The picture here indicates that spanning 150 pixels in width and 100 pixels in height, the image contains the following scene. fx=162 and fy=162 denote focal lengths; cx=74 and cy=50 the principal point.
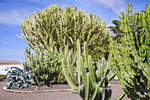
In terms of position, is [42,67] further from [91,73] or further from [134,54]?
[134,54]

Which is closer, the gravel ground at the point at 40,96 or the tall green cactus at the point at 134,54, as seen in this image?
the tall green cactus at the point at 134,54

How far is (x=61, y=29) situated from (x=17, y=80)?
15.4ft

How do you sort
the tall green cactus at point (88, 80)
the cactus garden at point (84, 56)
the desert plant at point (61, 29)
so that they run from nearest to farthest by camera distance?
the cactus garden at point (84, 56), the tall green cactus at point (88, 80), the desert plant at point (61, 29)

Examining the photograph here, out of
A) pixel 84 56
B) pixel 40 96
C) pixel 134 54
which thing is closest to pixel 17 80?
pixel 40 96

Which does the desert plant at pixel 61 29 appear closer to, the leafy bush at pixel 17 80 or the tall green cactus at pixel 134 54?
the leafy bush at pixel 17 80

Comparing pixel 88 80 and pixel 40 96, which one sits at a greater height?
pixel 88 80

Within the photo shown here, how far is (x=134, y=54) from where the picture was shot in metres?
2.93

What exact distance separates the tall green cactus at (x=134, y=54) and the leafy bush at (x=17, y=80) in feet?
26.9

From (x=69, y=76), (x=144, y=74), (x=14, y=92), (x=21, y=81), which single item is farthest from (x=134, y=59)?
(x=21, y=81)

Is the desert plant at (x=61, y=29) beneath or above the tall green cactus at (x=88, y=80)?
above

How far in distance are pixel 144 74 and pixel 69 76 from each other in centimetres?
164

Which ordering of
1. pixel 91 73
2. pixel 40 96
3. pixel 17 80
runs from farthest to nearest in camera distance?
pixel 17 80 < pixel 40 96 < pixel 91 73

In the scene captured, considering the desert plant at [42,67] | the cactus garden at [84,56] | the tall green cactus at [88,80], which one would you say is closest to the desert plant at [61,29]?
the cactus garden at [84,56]

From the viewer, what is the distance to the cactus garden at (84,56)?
301 centimetres
